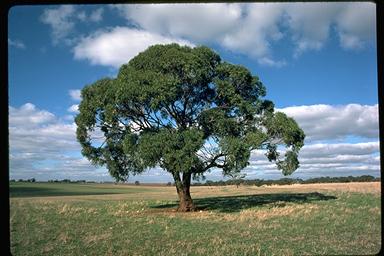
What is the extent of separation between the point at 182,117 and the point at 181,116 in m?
0.08

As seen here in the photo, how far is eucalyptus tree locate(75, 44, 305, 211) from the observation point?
2356 centimetres

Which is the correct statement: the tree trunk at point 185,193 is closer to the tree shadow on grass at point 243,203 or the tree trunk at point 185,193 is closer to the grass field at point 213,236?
the tree shadow on grass at point 243,203

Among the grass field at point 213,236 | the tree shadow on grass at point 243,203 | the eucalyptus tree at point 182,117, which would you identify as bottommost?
the tree shadow on grass at point 243,203

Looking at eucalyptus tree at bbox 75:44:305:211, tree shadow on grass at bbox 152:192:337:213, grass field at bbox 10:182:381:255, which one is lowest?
tree shadow on grass at bbox 152:192:337:213

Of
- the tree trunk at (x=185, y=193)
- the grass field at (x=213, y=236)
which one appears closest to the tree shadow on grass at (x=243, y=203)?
the tree trunk at (x=185, y=193)

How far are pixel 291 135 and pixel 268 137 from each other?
132cm

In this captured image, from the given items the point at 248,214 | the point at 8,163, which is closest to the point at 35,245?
the point at 8,163

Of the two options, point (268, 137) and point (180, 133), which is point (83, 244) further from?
point (268, 137)

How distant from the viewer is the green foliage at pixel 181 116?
2355cm

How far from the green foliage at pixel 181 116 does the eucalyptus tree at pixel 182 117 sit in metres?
0.05

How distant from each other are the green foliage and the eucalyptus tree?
5 cm

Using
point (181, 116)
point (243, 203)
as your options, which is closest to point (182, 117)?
point (181, 116)

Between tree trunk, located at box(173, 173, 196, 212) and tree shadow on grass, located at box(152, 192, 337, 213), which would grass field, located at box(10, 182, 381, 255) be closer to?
tree trunk, located at box(173, 173, 196, 212)

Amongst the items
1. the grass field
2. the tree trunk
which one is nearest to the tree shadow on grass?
the tree trunk
